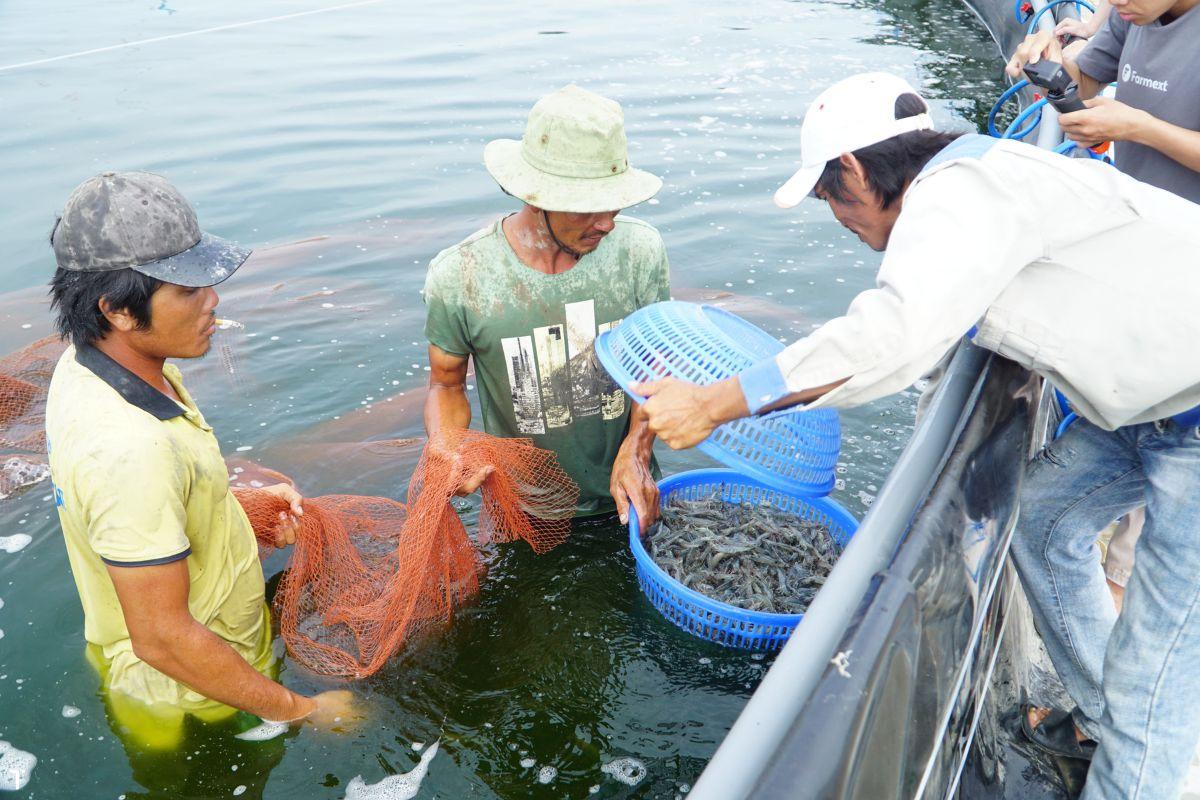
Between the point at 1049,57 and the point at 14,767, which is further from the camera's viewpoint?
the point at 1049,57

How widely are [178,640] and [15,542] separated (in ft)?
10.8

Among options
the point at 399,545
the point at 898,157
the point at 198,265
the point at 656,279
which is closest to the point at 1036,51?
the point at 656,279

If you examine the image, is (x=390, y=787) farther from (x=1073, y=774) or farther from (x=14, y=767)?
(x=1073, y=774)

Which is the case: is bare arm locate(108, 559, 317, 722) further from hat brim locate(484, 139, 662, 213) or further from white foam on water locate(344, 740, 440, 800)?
hat brim locate(484, 139, 662, 213)

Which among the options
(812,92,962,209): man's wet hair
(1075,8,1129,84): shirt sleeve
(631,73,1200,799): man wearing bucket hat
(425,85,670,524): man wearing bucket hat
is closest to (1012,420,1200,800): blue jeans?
(631,73,1200,799): man wearing bucket hat

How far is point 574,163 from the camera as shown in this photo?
3297 mm

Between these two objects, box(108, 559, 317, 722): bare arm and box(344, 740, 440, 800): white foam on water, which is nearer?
box(108, 559, 317, 722): bare arm

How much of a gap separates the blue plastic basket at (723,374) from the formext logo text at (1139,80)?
6.29 ft

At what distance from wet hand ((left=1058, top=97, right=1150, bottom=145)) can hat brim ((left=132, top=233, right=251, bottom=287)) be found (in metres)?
3.11

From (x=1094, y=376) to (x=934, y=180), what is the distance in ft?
2.56

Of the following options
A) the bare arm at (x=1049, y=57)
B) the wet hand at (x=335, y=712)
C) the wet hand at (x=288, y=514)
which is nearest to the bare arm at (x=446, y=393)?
the wet hand at (x=288, y=514)

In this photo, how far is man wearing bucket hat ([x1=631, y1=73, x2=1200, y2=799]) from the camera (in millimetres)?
2096

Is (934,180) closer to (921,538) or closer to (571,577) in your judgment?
(921,538)

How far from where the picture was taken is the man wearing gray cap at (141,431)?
2.56 metres
